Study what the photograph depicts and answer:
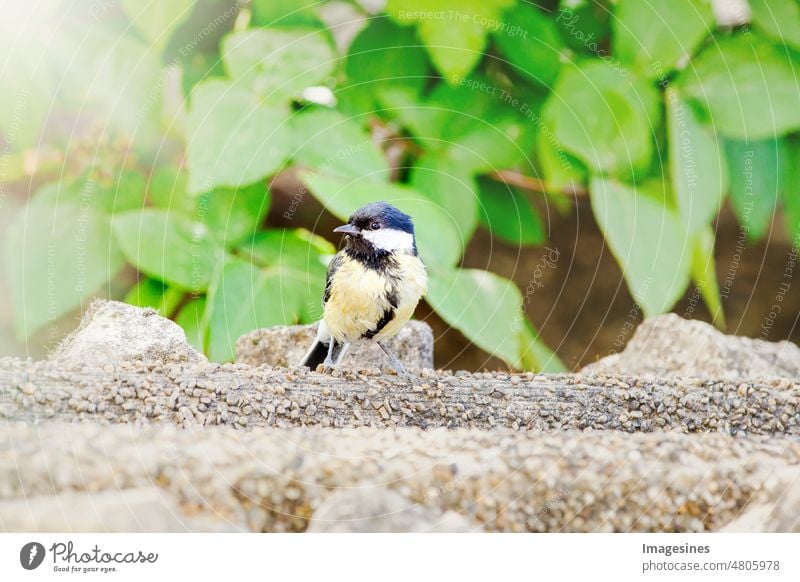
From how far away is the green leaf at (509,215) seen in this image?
5.19ft

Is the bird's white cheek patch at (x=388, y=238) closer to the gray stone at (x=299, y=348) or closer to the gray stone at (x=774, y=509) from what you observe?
the gray stone at (x=299, y=348)

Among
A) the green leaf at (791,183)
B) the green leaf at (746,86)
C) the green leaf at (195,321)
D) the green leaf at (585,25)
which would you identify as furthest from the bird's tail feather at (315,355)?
the green leaf at (791,183)

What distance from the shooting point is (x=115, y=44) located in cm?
134

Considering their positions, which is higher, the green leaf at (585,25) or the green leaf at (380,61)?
the green leaf at (585,25)

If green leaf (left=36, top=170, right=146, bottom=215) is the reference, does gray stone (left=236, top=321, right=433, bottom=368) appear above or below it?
below

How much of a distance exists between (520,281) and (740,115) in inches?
23.2

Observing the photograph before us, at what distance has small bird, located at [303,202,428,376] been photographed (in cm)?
114

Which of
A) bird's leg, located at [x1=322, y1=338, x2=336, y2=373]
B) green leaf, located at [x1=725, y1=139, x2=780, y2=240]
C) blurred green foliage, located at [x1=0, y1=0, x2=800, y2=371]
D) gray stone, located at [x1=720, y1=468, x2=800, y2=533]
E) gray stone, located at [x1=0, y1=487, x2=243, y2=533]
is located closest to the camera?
gray stone, located at [x1=0, y1=487, x2=243, y2=533]

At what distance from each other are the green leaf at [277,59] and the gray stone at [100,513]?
83cm

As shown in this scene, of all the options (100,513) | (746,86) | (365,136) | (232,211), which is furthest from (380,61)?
(100,513)

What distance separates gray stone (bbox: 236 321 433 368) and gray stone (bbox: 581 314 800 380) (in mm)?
350

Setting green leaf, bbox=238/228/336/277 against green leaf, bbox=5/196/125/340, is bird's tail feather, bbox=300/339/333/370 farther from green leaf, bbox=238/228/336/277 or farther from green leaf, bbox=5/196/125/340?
green leaf, bbox=5/196/125/340

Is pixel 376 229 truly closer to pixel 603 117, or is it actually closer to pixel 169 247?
pixel 169 247

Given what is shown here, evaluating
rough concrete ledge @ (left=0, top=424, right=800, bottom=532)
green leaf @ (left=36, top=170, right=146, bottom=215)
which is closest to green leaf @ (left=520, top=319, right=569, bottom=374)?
rough concrete ledge @ (left=0, top=424, right=800, bottom=532)
